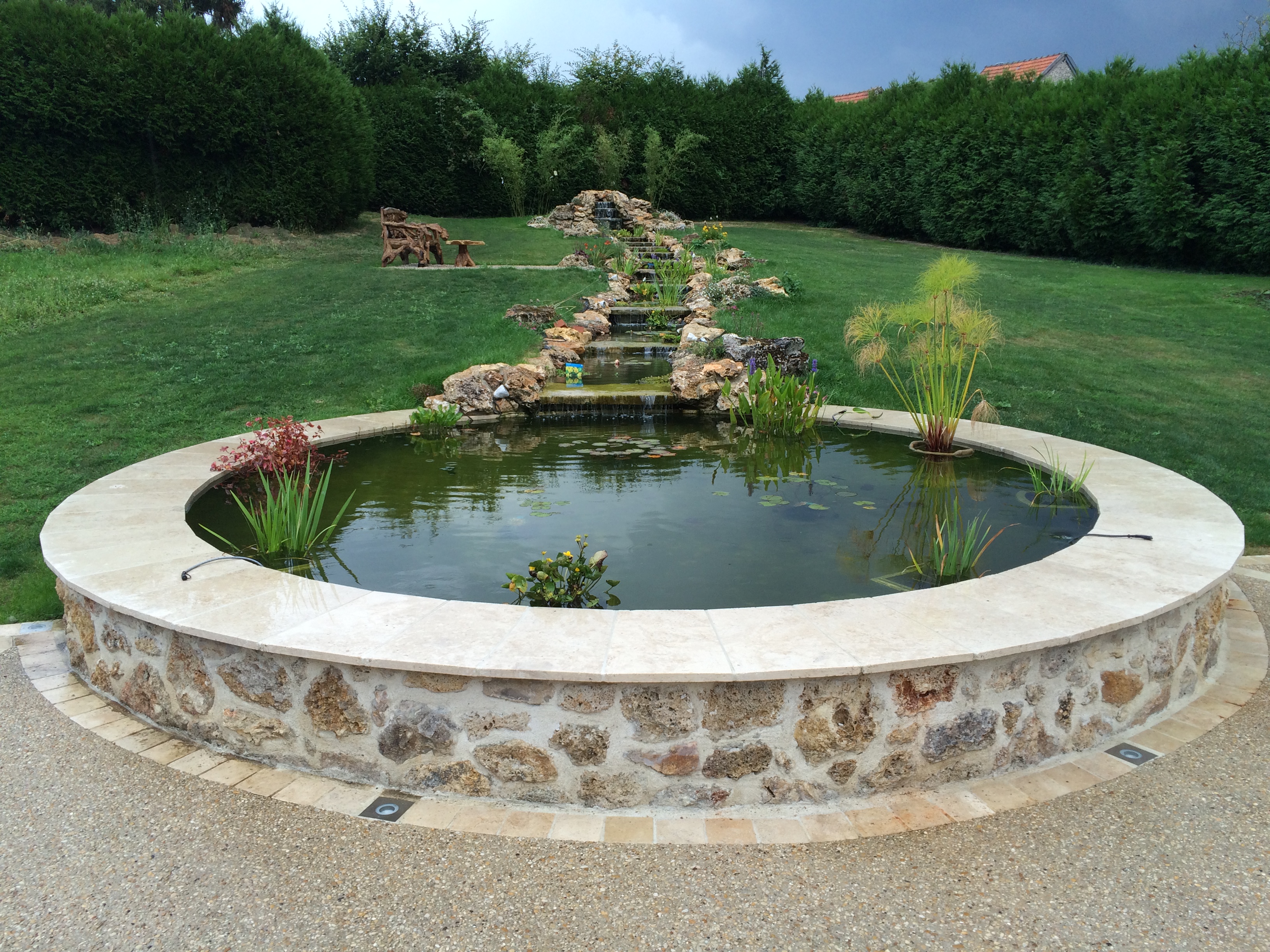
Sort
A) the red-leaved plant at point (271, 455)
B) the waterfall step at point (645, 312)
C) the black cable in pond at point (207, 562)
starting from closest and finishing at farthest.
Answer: the black cable in pond at point (207, 562)
the red-leaved plant at point (271, 455)
the waterfall step at point (645, 312)

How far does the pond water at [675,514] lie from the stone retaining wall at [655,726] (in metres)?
0.80

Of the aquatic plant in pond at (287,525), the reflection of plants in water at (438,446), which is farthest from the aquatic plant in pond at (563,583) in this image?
the reflection of plants in water at (438,446)

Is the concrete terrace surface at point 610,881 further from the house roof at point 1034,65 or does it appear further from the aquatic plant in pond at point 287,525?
the house roof at point 1034,65

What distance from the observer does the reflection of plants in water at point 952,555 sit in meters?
3.56

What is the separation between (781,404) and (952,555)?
2287 millimetres

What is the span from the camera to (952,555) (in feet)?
11.9

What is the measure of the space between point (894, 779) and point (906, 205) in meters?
17.9

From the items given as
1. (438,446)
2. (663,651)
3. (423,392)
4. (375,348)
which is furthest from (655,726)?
(375,348)

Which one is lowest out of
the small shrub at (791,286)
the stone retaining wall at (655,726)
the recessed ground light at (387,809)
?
the recessed ground light at (387,809)

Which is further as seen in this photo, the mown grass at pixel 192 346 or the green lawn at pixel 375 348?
the green lawn at pixel 375 348

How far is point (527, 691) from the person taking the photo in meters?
2.49

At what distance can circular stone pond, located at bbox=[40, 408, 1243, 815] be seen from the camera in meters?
2.50

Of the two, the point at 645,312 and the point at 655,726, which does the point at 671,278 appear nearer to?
the point at 645,312

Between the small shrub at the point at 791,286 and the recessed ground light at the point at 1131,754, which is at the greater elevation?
the small shrub at the point at 791,286
